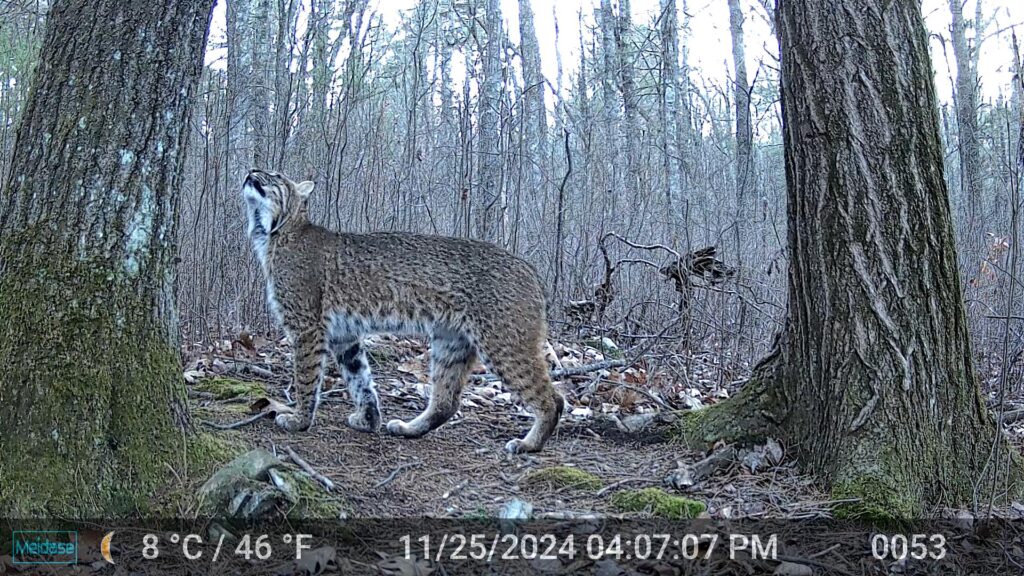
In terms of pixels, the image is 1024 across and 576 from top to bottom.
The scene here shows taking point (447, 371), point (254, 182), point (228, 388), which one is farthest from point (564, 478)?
point (254, 182)

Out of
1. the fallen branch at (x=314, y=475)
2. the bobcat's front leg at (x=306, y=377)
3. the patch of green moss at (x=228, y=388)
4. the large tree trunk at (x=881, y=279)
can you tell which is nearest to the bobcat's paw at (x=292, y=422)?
the bobcat's front leg at (x=306, y=377)

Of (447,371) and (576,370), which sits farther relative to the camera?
(576,370)

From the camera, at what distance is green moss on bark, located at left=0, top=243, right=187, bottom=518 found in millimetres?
3076

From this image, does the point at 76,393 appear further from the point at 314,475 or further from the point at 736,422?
the point at 736,422

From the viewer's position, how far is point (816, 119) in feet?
12.9

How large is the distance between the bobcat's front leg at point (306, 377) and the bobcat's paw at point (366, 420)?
0.87 feet

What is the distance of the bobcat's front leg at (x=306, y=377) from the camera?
4852 millimetres

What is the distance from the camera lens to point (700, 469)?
4.12 m

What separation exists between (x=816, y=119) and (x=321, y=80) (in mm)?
5515

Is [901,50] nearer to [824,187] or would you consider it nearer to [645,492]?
[824,187]

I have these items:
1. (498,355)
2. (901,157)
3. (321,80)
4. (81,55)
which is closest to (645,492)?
(498,355)

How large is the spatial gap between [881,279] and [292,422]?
3.41m

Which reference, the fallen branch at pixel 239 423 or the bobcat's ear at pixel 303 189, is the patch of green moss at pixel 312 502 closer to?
the fallen branch at pixel 239 423

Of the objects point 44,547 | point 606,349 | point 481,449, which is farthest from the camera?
point 606,349
